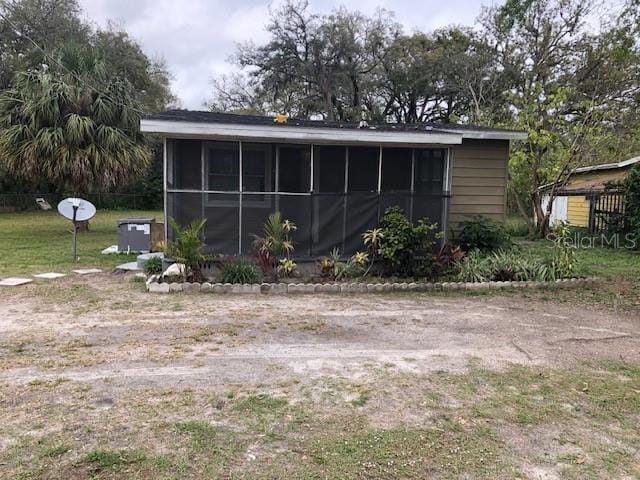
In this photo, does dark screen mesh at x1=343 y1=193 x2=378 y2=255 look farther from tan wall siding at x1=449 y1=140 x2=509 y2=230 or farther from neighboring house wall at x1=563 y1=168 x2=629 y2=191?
neighboring house wall at x1=563 y1=168 x2=629 y2=191

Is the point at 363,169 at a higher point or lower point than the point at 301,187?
higher

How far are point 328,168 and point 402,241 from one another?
1996 mm

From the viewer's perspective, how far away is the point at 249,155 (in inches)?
314

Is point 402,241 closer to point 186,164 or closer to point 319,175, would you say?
point 319,175

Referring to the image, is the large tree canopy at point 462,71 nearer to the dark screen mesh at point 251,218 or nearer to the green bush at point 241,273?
the dark screen mesh at point 251,218

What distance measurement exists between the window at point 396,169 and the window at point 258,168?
1906 mm

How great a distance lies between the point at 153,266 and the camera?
7.47 meters

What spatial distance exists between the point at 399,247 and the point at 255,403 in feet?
14.2

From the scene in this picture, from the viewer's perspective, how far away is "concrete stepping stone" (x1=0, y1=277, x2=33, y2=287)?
680 centimetres

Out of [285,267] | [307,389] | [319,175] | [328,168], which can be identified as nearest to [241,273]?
[285,267]

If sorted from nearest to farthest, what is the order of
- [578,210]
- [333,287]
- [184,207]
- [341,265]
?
[333,287] < [184,207] < [341,265] < [578,210]

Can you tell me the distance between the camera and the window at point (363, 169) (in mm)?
8117

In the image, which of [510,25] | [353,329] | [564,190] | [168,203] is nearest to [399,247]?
[353,329]

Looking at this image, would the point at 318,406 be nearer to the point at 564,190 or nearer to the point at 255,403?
the point at 255,403
